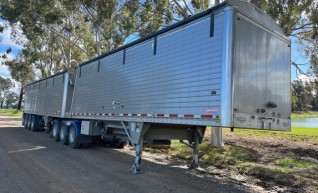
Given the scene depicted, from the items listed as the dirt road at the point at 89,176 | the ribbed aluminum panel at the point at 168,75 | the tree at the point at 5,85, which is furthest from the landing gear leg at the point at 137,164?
the tree at the point at 5,85

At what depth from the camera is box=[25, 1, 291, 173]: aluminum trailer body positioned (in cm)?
645

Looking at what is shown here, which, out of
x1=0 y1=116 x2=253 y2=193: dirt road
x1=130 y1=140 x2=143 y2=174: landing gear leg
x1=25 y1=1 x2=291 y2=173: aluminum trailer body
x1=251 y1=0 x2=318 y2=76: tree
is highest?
x1=251 y1=0 x2=318 y2=76: tree

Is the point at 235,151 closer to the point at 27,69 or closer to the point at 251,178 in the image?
the point at 251,178

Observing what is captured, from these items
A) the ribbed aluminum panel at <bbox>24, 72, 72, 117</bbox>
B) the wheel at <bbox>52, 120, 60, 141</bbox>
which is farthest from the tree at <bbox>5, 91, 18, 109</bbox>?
the wheel at <bbox>52, 120, 60, 141</bbox>

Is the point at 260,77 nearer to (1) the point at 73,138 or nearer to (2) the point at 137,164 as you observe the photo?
(2) the point at 137,164

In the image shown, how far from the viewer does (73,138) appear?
45.4ft

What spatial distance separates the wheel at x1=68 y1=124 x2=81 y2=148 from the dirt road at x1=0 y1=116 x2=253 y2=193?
5.93 feet

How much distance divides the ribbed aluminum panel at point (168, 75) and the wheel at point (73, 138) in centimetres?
198

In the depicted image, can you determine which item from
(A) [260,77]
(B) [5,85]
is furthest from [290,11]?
(B) [5,85]

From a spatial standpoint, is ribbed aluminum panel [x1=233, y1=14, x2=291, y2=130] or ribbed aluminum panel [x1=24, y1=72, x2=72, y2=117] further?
ribbed aluminum panel [x1=24, y1=72, x2=72, y2=117]

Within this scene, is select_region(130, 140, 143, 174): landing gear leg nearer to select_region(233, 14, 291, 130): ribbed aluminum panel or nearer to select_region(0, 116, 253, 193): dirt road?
select_region(0, 116, 253, 193): dirt road

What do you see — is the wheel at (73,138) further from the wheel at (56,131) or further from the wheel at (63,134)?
the wheel at (56,131)

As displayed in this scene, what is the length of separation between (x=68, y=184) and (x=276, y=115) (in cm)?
500

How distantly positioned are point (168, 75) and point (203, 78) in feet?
4.72
